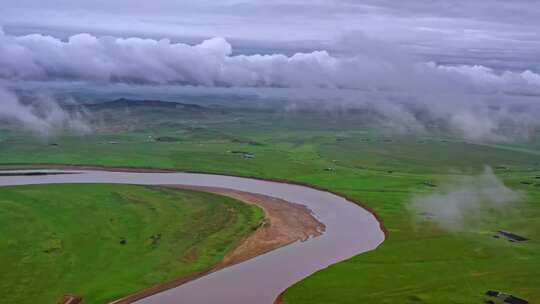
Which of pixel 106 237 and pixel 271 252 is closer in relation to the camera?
pixel 106 237

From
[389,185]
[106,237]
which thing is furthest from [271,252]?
[389,185]

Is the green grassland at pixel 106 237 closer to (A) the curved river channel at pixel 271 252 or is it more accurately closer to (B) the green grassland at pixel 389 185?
(A) the curved river channel at pixel 271 252

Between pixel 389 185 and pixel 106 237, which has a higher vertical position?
pixel 106 237

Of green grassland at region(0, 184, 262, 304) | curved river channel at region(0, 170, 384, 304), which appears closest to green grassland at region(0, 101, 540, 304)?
curved river channel at region(0, 170, 384, 304)

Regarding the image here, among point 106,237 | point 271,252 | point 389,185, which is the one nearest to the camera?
point 106,237

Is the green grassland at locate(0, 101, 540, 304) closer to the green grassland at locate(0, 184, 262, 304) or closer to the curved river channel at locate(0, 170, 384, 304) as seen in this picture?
the curved river channel at locate(0, 170, 384, 304)

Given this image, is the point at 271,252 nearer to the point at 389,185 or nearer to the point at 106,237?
the point at 106,237

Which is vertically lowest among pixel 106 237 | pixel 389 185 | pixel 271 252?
pixel 271 252

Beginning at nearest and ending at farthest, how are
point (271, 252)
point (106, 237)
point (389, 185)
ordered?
point (106, 237) → point (271, 252) → point (389, 185)
